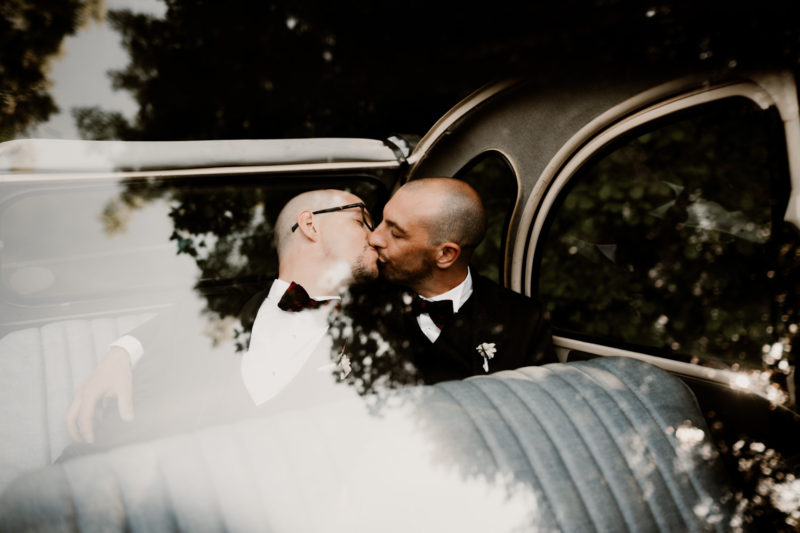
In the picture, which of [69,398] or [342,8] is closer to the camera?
[342,8]

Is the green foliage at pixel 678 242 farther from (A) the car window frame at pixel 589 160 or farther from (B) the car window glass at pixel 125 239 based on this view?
(B) the car window glass at pixel 125 239

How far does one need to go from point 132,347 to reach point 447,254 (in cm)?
140

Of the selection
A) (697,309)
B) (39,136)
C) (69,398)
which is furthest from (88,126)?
(697,309)

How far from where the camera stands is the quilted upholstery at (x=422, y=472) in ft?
3.02

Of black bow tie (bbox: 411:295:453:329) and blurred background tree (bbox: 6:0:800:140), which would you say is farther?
black bow tie (bbox: 411:295:453:329)

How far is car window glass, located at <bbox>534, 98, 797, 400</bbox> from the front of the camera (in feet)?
4.51

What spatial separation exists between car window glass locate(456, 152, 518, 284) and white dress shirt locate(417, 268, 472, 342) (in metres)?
0.34

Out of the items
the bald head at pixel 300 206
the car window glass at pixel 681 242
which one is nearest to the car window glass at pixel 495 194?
the car window glass at pixel 681 242

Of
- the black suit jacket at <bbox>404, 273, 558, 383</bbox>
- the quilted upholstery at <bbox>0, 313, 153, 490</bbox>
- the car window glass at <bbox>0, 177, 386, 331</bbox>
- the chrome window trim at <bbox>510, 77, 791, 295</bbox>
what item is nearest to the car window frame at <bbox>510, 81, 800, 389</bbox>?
the chrome window trim at <bbox>510, 77, 791, 295</bbox>

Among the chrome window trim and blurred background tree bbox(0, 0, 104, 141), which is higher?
blurred background tree bbox(0, 0, 104, 141)

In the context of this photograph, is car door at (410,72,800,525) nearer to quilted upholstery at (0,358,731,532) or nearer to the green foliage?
the green foliage

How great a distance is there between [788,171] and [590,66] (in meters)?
0.77

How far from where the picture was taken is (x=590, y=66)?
67.2 inches

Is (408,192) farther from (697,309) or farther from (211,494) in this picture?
(211,494)
